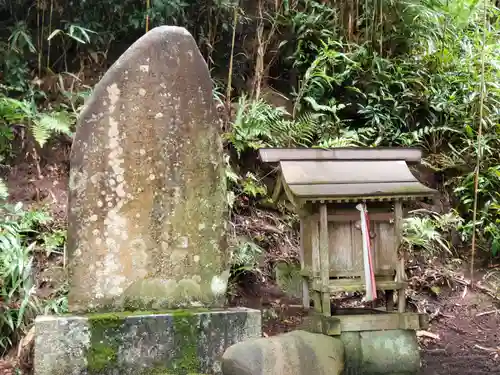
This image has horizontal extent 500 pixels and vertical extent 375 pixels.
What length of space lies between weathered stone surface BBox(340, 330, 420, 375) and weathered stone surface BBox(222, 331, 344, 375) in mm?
350

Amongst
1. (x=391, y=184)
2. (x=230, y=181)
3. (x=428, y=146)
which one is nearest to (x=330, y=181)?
(x=391, y=184)

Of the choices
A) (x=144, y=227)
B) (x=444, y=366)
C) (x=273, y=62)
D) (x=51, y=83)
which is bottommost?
(x=444, y=366)

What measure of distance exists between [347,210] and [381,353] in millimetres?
1297

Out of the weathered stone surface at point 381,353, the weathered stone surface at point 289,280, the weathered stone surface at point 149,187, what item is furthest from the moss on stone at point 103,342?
the weathered stone surface at point 289,280

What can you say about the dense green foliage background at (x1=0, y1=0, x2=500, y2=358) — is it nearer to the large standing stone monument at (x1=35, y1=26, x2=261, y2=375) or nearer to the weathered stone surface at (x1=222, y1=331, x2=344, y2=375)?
the weathered stone surface at (x1=222, y1=331, x2=344, y2=375)

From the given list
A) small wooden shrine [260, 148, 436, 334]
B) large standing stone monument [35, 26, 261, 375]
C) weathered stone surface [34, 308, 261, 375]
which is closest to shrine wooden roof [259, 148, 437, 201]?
small wooden shrine [260, 148, 436, 334]

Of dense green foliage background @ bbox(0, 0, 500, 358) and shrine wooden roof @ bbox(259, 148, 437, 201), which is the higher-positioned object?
dense green foliage background @ bbox(0, 0, 500, 358)

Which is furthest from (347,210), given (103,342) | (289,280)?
(103,342)

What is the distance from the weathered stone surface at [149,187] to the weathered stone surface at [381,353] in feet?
4.88

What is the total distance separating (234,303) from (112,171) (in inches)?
120

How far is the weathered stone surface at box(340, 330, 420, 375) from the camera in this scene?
4391 mm

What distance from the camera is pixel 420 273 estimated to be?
7.04m

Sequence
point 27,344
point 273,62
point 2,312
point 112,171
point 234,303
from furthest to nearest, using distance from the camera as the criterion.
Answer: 1. point 273,62
2. point 234,303
3. point 2,312
4. point 27,344
5. point 112,171

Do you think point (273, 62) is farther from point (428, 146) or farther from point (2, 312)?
point (2, 312)
